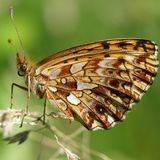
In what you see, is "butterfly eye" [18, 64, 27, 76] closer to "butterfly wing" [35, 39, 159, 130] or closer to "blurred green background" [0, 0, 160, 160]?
"butterfly wing" [35, 39, 159, 130]

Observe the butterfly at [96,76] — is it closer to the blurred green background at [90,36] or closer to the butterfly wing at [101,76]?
the butterfly wing at [101,76]

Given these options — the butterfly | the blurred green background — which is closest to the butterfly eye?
the butterfly

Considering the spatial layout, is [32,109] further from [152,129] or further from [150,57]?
[152,129]

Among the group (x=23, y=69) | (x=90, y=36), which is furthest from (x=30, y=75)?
(x=90, y=36)

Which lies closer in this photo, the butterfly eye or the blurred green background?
the butterfly eye

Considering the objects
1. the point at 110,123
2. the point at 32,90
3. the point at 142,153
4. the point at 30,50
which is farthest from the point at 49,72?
the point at 30,50
